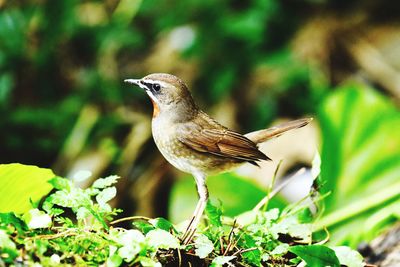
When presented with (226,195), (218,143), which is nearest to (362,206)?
(226,195)

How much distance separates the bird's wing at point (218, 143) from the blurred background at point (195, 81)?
107 centimetres

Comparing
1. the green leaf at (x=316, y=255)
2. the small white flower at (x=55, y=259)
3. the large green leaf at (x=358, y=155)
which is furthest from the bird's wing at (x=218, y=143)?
the small white flower at (x=55, y=259)

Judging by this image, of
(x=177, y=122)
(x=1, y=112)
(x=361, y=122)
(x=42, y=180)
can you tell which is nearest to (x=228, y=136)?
(x=177, y=122)

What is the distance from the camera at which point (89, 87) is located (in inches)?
209

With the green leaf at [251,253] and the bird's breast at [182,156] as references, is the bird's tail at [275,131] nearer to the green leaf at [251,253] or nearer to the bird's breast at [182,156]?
the bird's breast at [182,156]

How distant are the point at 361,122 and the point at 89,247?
267 cm

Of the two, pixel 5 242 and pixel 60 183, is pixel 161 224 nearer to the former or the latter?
pixel 60 183

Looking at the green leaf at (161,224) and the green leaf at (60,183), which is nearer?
the green leaf at (60,183)

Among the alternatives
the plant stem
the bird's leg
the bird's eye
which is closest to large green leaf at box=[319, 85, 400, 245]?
the plant stem

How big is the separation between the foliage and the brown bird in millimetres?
685

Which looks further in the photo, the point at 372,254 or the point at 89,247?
the point at 372,254

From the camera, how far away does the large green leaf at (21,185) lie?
6.29 ft

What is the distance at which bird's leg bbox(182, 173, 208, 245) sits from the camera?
77.3 inches

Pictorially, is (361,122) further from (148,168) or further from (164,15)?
(164,15)
